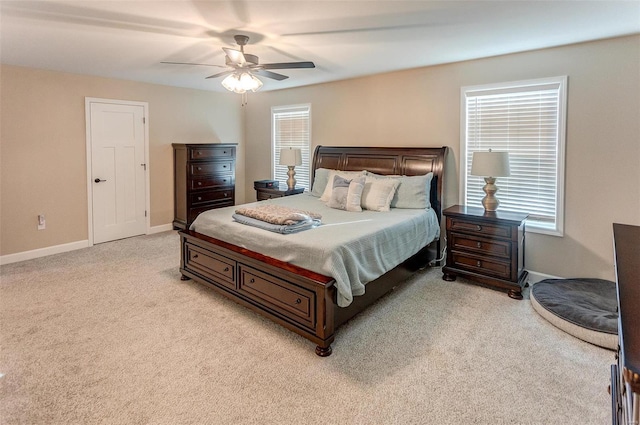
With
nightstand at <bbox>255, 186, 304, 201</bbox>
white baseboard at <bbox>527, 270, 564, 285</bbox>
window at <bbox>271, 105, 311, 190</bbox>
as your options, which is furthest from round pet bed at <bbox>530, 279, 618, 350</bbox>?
window at <bbox>271, 105, 311, 190</bbox>

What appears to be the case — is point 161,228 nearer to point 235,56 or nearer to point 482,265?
point 235,56

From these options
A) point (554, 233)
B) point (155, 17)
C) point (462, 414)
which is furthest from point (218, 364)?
point (554, 233)

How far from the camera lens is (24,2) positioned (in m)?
2.55

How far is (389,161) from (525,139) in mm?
1529

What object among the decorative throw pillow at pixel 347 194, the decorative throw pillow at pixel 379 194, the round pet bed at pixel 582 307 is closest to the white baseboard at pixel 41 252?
the decorative throw pillow at pixel 347 194

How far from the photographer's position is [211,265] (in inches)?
139

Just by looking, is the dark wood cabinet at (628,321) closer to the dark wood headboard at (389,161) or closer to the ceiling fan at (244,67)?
the dark wood headboard at (389,161)

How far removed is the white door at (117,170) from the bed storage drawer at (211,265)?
2.36 m

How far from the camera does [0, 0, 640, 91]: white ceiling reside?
261 centimetres

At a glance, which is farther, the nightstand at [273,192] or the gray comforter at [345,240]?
the nightstand at [273,192]

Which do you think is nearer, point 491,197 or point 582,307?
point 582,307

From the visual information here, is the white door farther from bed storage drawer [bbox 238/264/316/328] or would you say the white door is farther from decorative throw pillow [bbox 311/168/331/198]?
bed storage drawer [bbox 238/264/316/328]

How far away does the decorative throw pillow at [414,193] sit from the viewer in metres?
4.22

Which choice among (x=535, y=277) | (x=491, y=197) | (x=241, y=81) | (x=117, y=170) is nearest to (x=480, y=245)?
(x=491, y=197)
